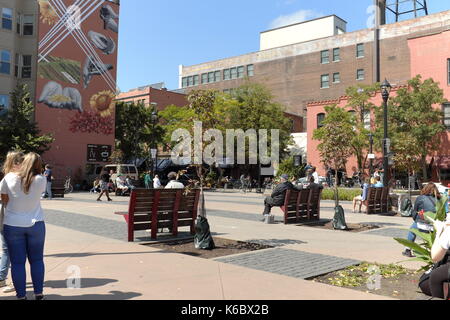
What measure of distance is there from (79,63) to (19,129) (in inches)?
413

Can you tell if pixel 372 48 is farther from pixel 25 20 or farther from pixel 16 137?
pixel 16 137

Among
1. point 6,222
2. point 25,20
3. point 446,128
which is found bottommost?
point 6,222

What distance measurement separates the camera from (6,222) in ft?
14.3

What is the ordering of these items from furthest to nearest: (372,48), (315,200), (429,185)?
(372,48) → (315,200) → (429,185)

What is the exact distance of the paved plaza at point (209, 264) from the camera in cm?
486

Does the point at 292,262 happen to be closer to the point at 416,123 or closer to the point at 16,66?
the point at 416,123

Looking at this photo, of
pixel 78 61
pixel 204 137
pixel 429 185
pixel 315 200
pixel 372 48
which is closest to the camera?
pixel 429 185

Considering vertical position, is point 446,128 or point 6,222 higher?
point 446,128

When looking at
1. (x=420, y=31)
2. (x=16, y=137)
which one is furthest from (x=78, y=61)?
(x=420, y=31)

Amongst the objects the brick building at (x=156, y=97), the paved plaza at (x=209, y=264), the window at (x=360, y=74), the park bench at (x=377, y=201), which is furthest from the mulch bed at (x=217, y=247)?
the window at (x=360, y=74)

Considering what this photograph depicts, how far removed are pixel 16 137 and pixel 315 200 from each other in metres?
22.4

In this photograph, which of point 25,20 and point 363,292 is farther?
point 25,20

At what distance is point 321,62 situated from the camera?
58.5 meters

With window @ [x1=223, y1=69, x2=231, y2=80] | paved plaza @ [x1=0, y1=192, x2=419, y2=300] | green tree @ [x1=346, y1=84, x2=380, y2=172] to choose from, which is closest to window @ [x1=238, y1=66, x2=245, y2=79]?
window @ [x1=223, y1=69, x2=231, y2=80]
